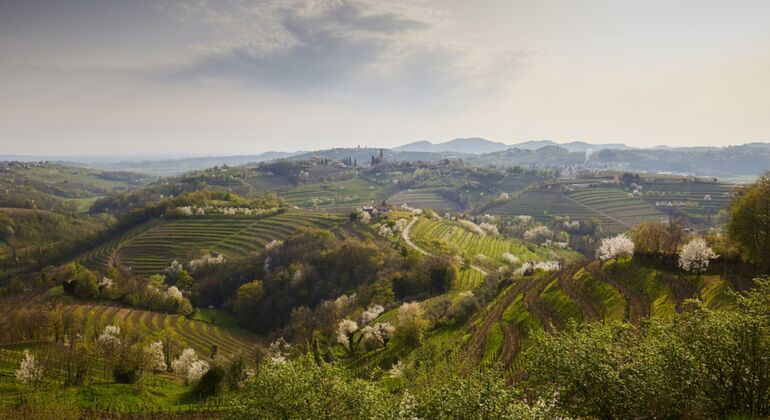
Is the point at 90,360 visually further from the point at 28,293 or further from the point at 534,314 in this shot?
the point at 28,293

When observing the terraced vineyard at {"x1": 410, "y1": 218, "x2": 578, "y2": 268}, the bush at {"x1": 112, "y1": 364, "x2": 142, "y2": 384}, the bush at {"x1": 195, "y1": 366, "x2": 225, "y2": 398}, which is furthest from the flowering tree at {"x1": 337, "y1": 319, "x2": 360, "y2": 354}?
the terraced vineyard at {"x1": 410, "y1": 218, "x2": 578, "y2": 268}

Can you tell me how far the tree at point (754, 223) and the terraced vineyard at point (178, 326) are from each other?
109304 mm

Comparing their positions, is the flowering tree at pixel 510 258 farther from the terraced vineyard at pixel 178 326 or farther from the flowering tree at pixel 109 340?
the flowering tree at pixel 109 340

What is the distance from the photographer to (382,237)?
178750 mm

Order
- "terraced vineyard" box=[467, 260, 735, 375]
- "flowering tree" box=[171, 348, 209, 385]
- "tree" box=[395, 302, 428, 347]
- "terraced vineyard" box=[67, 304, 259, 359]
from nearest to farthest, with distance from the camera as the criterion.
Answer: "terraced vineyard" box=[467, 260, 735, 375] < "flowering tree" box=[171, 348, 209, 385] < "tree" box=[395, 302, 428, 347] < "terraced vineyard" box=[67, 304, 259, 359]

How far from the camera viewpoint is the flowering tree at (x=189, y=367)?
69.0 metres

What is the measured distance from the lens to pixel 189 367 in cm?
7538

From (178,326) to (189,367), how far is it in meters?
48.3

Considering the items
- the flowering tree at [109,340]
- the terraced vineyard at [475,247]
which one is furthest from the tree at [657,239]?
the flowering tree at [109,340]

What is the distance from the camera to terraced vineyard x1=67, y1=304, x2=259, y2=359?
103750 mm

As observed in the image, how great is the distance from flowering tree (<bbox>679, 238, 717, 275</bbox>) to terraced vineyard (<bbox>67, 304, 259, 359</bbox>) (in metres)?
101

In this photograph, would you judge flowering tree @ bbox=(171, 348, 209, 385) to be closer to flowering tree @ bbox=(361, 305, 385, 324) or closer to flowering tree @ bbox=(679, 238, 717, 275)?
flowering tree @ bbox=(361, 305, 385, 324)

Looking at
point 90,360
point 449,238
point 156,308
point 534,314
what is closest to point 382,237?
point 449,238

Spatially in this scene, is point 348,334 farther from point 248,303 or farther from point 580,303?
point 248,303
